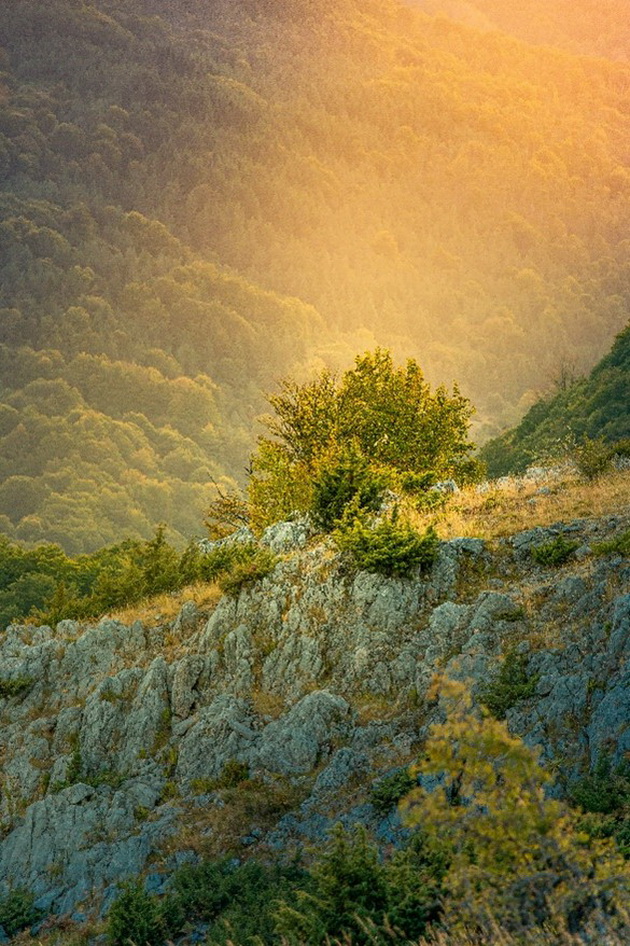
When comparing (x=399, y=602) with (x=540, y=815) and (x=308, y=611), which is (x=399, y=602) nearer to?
(x=308, y=611)

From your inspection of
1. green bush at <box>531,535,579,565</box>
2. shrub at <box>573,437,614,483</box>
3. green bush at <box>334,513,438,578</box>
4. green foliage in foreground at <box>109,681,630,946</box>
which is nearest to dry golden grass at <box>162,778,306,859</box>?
green foliage in foreground at <box>109,681,630,946</box>

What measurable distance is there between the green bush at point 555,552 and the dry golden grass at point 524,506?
6.50 feet

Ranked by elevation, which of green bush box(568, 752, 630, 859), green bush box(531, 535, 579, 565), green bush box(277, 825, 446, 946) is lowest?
green bush box(568, 752, 630, 859)

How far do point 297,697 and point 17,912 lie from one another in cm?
768

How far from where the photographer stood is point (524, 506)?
25.7 metres

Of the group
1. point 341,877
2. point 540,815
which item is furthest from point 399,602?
point 540,815

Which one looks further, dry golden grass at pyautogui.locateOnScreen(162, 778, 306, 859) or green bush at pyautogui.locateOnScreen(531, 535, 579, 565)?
green bush at pyautogui.locateOnScreen(531, 535, 579, 565)

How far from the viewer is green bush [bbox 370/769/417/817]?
16.2 m

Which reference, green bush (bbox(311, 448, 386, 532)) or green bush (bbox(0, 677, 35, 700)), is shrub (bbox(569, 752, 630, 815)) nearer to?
green bush (bbox(311, 448, 386, 532))

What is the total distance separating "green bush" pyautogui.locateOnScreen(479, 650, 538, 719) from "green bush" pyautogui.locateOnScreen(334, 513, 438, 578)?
4520 mm

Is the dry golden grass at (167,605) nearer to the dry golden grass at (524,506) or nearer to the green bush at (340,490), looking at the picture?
the green bush at (340,490)

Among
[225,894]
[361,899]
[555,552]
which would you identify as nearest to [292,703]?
[225,894]

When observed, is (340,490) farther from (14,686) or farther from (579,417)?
(579,417)

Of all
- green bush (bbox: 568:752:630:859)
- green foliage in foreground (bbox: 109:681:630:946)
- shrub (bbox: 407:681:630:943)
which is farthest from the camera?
green bush (bbox: 568:752:630:859)
